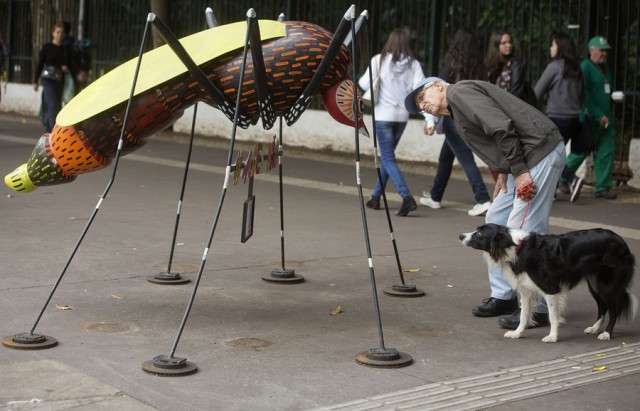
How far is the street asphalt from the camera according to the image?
5.01m

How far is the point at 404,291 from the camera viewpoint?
7184 millimetres

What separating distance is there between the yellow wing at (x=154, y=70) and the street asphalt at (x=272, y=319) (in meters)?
0.56

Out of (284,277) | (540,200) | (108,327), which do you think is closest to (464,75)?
(284,277)

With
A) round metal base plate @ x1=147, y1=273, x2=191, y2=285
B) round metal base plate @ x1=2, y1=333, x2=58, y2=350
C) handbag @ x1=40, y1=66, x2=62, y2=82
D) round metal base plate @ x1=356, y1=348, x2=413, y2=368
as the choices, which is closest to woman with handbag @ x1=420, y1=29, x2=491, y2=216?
round metal base plate @ x1=147, y1=273, x2=191, y2=285

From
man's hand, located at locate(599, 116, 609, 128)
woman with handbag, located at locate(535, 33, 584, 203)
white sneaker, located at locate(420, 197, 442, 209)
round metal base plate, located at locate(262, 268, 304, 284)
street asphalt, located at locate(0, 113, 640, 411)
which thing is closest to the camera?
street asphalt, located at locate(0, 113, 640, 411)

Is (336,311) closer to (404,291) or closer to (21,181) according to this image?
(404,291)

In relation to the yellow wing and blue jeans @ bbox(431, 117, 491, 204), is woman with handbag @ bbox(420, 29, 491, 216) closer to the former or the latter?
blue jeans @ bbox(431, 117, 491, 204)

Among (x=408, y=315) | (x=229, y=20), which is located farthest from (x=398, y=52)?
(x=229, y=20)

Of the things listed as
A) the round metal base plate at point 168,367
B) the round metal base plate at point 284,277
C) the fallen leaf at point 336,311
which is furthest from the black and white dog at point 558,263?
the round metal base plate at point 168,367

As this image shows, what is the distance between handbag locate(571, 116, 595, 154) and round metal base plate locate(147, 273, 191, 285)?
20.7 feet

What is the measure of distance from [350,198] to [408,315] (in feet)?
17.4

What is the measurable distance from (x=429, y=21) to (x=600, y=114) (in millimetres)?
4476

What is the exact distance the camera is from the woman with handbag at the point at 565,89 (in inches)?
468

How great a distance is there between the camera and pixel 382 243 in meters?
9.20
